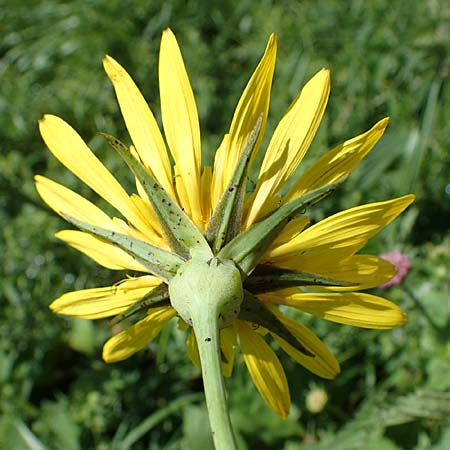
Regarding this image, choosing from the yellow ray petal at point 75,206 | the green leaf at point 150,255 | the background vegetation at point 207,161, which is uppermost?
the yellow ray petal at point 75,206

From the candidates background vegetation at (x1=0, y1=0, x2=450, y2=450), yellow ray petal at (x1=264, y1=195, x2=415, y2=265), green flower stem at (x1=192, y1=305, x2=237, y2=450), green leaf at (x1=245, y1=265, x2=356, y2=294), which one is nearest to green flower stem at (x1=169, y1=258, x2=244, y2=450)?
green flower stem at (x1=192, y1=305, x2=237, y2=450)

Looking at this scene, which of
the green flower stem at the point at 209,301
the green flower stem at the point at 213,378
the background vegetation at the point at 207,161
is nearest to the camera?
the green flower stem at the point at 213,378

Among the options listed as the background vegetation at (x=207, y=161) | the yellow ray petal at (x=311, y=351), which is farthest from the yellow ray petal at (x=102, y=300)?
the background vegetation at (x=207, y=161)

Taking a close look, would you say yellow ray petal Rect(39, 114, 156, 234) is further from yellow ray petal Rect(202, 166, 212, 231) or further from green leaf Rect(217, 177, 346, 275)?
green leaf Rect(217, 177, 346, 275)

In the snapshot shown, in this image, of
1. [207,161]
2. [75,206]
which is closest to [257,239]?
[75,206]

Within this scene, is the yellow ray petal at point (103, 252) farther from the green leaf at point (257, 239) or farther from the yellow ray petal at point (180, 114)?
the green leaf at point (257, 239)

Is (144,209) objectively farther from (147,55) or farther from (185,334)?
(147,55)

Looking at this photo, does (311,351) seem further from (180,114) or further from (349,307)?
(180,114)

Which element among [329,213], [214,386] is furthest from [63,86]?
[214,386]
